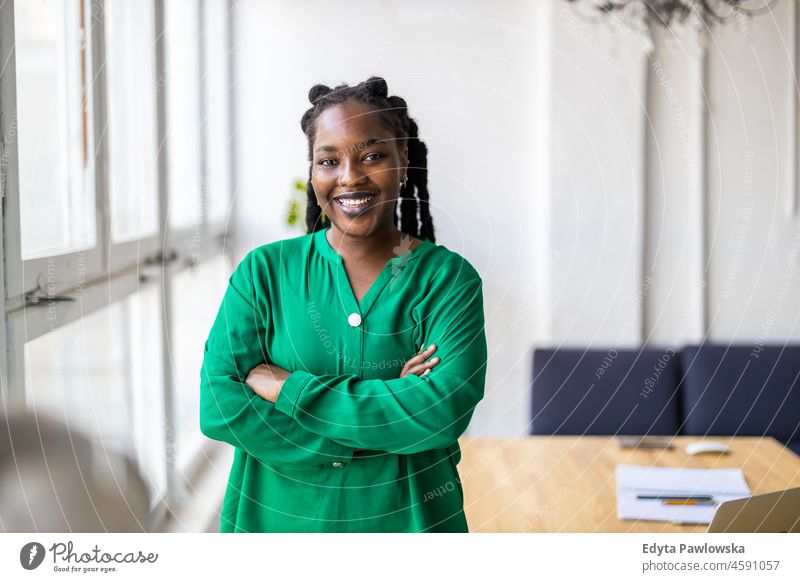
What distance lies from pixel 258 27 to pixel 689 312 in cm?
68

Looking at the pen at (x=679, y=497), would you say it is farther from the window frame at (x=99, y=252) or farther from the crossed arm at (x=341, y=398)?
the window frame at (x=99, y=252)

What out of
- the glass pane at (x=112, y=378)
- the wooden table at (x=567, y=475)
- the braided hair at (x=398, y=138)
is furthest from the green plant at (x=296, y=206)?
the wooden table at (x=567, y=475)

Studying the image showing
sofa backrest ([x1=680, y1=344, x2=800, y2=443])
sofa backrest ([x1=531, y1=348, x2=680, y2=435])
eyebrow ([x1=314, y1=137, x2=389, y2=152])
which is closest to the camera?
eyebrow ([x1=314, y1=137, x2=389, y2=152])

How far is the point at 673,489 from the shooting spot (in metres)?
1.09

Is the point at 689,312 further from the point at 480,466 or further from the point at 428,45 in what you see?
the point at 428,45

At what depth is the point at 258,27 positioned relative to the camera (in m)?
0.89

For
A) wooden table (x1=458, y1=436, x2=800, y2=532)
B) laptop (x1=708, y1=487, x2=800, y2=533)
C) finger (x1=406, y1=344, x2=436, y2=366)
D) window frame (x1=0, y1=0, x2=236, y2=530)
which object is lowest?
wooden table (x1=458, y1=436, x2=800, y2=532)

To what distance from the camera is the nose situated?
2.29 feet

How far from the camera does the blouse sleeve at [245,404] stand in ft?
2.31

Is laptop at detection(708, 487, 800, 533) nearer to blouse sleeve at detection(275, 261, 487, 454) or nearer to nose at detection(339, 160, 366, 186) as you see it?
blouse sleeve at detection(275, 261, 487, 454)

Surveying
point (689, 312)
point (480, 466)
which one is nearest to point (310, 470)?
point (480, 466)

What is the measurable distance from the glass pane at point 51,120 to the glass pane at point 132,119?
3 cm

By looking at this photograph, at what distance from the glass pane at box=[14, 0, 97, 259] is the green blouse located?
235 millimetres

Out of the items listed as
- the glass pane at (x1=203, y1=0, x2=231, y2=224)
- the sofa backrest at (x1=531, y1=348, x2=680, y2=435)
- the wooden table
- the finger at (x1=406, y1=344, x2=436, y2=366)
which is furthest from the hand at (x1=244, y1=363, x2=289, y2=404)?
the sofa backrest at (x1=531, y1=348, x2=680, y2=435)
